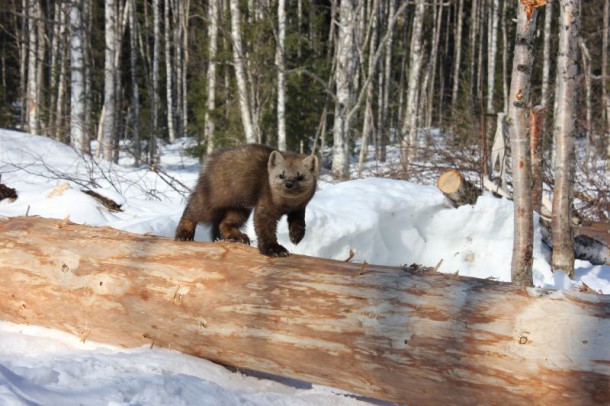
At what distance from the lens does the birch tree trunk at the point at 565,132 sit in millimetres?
5887

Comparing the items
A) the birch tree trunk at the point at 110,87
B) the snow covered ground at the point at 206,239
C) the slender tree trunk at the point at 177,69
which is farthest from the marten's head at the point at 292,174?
the slender tree trunk at the point at 177,69

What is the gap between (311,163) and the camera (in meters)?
4.37

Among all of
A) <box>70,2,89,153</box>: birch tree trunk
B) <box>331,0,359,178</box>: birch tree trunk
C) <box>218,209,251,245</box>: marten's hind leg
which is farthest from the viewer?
<box>70,2,89,153</box>: birch tree trunk

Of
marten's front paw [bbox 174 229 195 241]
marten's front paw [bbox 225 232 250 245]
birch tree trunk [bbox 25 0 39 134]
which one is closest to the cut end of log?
marten's front paw [bbox 225 232 250 245]

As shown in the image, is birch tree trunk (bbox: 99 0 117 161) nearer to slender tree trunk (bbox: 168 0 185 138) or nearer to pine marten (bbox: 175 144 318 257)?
pine marten (bbox: 175 144 318 257)

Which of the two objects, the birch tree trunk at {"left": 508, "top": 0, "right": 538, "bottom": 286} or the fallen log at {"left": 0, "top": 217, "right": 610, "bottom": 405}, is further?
the birch tree trunk at {"left": 508, "top": 0, "right": 538, "bottom": 286}

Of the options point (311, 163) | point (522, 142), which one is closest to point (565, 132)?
point (522, 142)

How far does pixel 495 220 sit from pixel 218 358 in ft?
16.3

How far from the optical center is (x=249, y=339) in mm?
2863

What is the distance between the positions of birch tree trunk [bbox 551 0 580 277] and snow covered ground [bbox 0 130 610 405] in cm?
35

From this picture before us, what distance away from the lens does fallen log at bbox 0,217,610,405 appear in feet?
7.70

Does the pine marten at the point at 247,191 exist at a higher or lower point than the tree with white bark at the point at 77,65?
lower

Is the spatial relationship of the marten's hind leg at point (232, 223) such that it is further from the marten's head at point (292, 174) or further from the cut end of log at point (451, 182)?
the cut end of log at point (451, 182)

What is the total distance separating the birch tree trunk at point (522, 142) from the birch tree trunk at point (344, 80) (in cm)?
627
